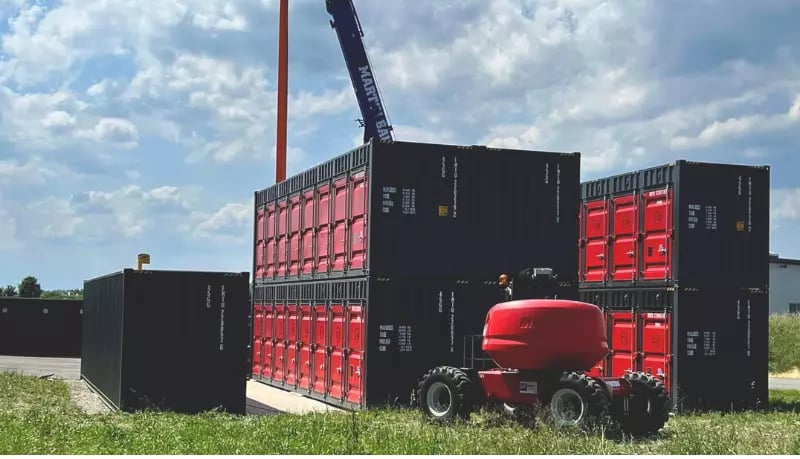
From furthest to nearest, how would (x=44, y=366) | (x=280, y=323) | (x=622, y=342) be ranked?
(x=44, y=366)
(x=280, y=323)
(x=622, y=342)

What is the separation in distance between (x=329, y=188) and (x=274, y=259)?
5.15 m

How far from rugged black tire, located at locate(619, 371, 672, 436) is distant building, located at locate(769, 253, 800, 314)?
140 ft

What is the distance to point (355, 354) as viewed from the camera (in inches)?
710

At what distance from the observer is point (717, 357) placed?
18547 millimetres

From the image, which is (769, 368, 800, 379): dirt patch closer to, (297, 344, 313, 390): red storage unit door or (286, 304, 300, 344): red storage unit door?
(286, 304, 300, 344): red storage unit door

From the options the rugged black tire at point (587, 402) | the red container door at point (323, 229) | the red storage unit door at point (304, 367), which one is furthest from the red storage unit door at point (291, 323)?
the rugged black tire at point (587, 402)

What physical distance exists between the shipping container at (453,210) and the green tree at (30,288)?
51.8 m

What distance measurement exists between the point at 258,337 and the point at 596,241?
31.4ft

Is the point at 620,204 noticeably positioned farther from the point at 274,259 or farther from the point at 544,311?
the point at 274,259

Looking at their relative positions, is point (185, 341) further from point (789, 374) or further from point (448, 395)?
point (789, 374)

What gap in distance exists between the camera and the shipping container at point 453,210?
17.5 m

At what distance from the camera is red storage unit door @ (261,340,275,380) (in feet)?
79.5

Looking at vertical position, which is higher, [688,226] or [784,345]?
[688,226]

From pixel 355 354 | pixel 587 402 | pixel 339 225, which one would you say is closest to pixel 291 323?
pixel 339 225
